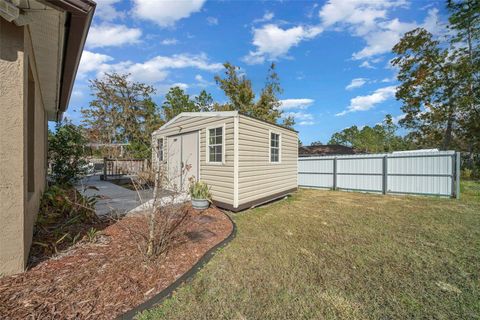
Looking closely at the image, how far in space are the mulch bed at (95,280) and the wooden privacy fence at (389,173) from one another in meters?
9.55

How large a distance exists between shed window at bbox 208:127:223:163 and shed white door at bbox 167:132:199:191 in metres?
0.64

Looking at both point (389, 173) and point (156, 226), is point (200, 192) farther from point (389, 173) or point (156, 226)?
point (389, 173)

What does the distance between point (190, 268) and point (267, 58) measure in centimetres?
2150

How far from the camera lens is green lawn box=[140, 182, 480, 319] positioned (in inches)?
87.7

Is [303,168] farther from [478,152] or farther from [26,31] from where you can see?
[478,152]

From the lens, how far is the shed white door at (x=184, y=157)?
7.31 m

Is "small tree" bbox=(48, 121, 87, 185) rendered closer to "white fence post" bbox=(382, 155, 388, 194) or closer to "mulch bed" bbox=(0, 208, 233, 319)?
"mulch bed" bbox=(0, 208, 233, 319)

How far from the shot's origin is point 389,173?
9.97 m

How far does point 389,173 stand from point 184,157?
8.96 m

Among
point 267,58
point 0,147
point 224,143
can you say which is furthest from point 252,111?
point 0,147

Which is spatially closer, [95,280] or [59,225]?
[95,280]

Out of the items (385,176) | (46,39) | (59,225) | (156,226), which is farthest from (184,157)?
(385,176)

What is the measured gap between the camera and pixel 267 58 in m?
21.0

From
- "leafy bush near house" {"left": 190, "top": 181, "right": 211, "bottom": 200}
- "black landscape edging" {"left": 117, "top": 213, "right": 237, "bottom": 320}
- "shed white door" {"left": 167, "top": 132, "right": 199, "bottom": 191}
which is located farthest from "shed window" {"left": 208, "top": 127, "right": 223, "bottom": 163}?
"black landscape edging" {"left": 117, "top": 213, "right": 237, "bottom": 320}
